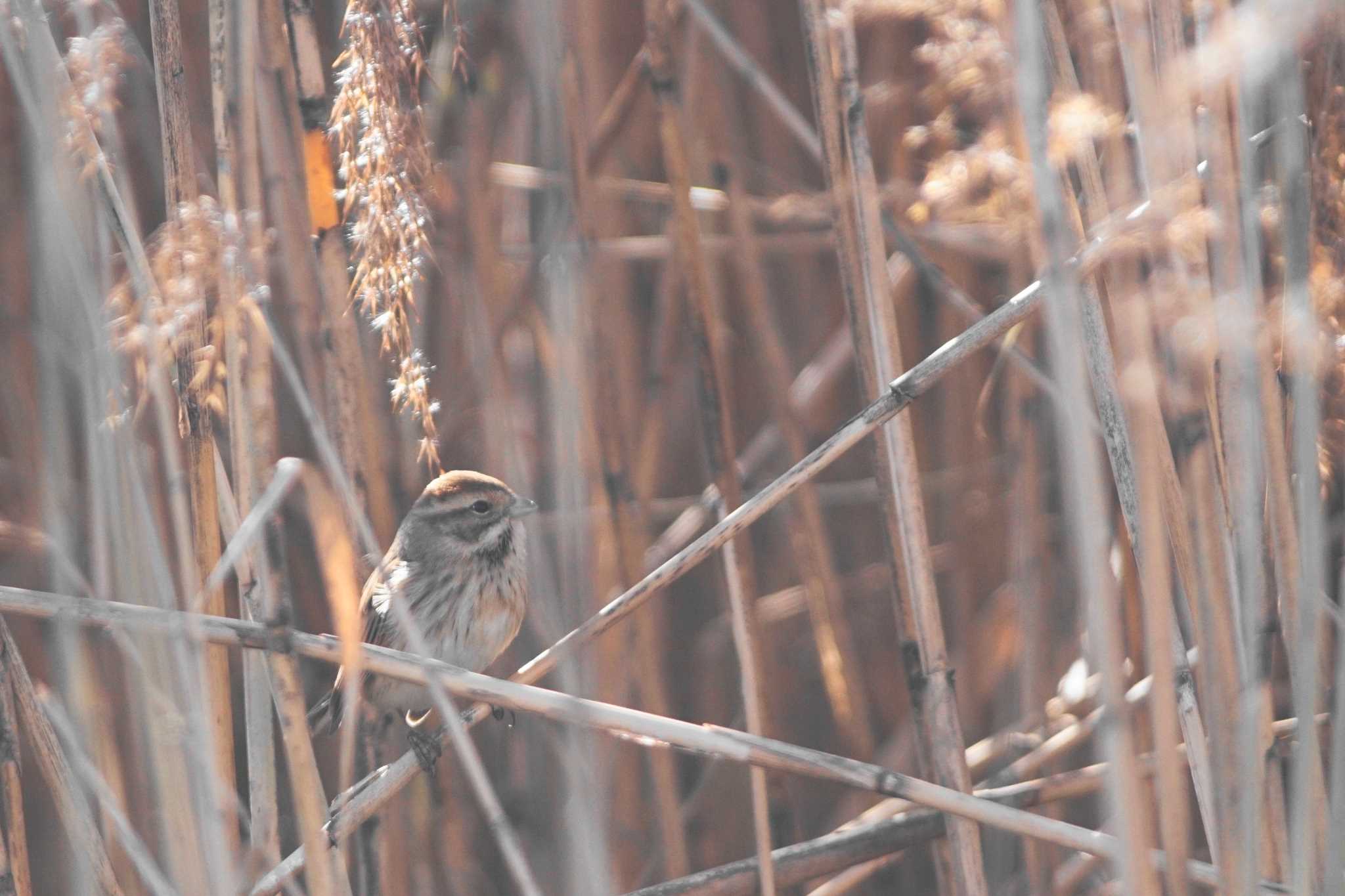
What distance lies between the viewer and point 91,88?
1605 mm

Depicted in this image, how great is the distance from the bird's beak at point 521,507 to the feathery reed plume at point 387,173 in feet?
3.64

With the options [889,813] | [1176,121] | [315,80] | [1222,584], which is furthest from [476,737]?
[1176,121]

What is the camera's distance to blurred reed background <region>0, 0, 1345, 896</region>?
1549 millimetres

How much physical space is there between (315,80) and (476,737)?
210 centimetres

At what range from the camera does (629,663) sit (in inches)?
123

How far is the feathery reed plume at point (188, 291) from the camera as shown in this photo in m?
1.56

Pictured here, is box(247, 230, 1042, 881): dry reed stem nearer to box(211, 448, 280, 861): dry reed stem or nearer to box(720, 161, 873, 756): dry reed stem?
box(211, 448, 280, 861): dry reed stem

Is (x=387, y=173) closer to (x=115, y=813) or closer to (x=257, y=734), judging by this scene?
(x=257, y=734)

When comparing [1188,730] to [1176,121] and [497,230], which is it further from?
[497,230]

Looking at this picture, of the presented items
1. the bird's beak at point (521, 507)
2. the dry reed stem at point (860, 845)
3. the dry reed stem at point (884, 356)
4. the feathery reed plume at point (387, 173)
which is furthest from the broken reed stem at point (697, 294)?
the feathery reed plume at point (387, 173)

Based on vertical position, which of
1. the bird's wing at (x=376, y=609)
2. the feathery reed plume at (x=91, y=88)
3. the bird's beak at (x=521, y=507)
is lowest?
the bird's wing at (x=376, y=609)

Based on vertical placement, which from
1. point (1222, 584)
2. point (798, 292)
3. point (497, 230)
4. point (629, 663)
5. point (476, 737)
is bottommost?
point (476, 737)

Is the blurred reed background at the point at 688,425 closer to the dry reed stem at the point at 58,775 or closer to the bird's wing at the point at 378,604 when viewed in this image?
the dry reed stem at the point at 58,775

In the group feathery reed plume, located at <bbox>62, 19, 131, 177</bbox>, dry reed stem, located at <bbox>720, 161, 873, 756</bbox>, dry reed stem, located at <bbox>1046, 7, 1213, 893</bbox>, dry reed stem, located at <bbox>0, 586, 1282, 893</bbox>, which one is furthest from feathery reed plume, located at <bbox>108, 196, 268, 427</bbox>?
dry reed stem, located at <bbox>720, 161, 873, 756</bbox>
